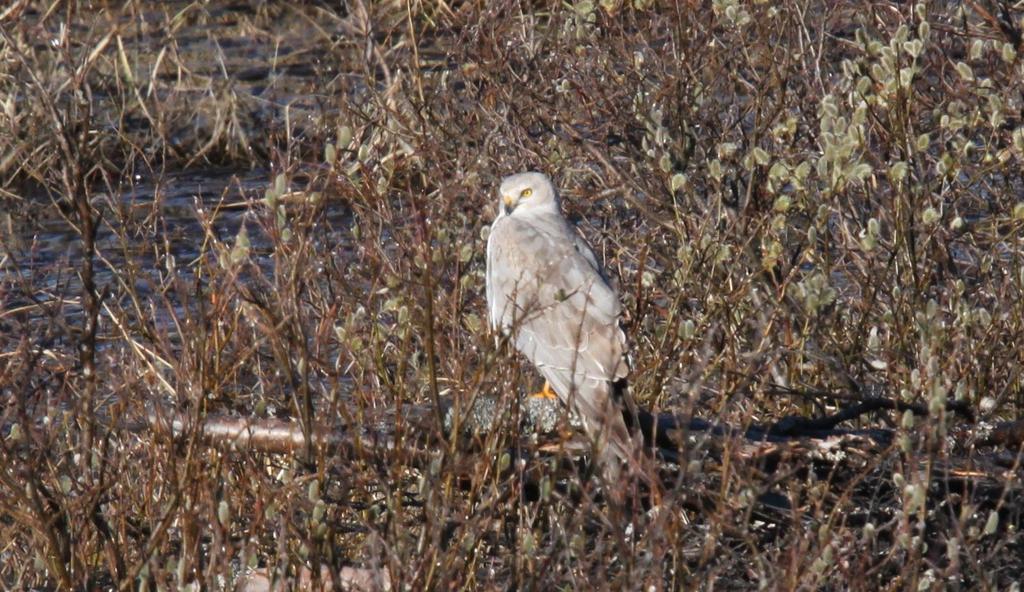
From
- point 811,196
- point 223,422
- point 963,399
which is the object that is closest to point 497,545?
point 223,422

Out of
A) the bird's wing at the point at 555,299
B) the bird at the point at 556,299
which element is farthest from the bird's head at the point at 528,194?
the bird's wing at the point at 555,299

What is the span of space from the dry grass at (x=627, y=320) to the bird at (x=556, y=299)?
0.47ft

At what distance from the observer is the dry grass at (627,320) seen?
3428 millimetres

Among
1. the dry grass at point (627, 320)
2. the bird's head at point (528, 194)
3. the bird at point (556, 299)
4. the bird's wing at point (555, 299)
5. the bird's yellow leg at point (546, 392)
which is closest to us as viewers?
the dry grass at point (627, 320)

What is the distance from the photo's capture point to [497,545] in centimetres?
386

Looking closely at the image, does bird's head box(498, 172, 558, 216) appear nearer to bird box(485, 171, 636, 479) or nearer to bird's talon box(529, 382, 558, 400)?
bird box(485, 171, 636, 479)

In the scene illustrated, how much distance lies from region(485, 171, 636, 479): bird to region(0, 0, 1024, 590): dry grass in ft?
0.47

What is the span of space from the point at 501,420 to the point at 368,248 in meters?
1.63

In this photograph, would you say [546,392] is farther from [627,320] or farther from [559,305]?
[627,320]

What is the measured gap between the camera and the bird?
4.16 m

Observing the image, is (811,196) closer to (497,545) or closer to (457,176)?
(457,176)

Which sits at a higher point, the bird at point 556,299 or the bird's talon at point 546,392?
the bird at point 556,299

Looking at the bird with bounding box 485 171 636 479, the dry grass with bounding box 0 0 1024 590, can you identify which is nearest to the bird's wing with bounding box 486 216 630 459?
the bird with bounding box 485 171 636 479

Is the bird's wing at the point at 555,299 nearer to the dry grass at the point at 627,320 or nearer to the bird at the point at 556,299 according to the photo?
the bird at the point at 556,299
